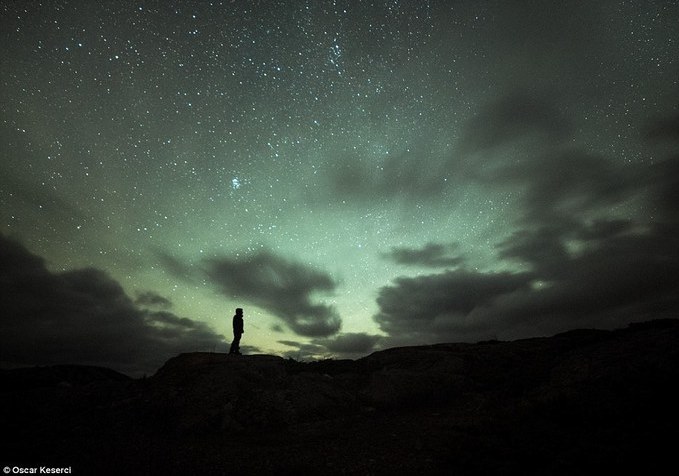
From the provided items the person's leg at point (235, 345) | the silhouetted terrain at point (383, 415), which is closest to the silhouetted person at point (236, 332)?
the person's leg at point (235, 345)

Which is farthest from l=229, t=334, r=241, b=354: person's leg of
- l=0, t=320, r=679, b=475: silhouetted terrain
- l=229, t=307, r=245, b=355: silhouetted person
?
l=0, t=320, r=679, b=475: silhouetted terrain

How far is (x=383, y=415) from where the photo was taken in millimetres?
11102

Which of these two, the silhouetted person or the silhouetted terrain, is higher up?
the silhouetted person

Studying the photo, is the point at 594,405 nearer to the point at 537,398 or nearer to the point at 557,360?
the point at 537,398

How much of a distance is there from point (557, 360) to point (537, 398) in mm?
3636

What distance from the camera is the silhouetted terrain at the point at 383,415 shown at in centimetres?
661

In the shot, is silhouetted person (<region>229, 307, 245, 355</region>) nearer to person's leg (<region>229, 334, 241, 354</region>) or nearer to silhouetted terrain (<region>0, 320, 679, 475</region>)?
person's leg (<region>229, 334, 241, 354</region>)

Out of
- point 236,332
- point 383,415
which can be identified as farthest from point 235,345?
point 383,415

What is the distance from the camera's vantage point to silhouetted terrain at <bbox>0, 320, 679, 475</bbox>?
6.61 metres

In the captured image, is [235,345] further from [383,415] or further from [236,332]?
[383,415]

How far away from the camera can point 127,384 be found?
1548 centimetres

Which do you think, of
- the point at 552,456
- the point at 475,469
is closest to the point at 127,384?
the point at 475,469

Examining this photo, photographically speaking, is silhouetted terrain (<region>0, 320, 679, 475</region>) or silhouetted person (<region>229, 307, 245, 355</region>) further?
silhouetted person (<region>229, 307, 245, 355</region>)

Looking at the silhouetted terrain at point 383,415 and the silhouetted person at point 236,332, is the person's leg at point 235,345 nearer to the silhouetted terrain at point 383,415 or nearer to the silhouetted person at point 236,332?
the silhouetted person at point 236,332
